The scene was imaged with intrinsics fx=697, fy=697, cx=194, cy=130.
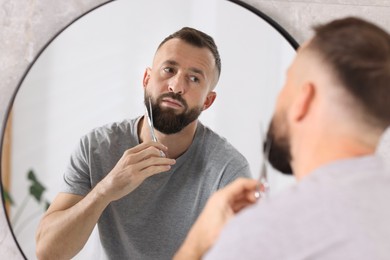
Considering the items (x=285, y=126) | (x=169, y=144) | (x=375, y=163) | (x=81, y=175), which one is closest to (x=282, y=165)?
(x=285, y=126)

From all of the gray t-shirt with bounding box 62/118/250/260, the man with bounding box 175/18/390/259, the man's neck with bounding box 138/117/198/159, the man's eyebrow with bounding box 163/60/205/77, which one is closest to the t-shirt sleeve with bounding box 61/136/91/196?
the gray t-shirt with bounding box 62/118/250/260

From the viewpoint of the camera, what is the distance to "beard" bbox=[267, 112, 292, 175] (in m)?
0.90

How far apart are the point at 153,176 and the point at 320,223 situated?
61cm

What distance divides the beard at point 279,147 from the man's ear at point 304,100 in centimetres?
4

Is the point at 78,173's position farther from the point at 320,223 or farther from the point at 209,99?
the point at 320,223

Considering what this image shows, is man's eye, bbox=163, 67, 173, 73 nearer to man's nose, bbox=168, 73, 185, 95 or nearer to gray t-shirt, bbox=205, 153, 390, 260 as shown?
man's nose, bbox=168, 73, 185, 95

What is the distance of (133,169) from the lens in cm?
129

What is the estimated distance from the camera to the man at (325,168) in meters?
0.73

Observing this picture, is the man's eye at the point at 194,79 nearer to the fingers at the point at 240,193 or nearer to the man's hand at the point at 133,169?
the man's hand at the point at 133,169

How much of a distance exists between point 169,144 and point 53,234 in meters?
0.27

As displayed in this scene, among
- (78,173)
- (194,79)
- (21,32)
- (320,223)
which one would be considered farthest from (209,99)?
(320,223)

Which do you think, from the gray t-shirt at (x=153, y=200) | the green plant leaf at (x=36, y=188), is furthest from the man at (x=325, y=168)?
the green plant leaf at (x=36, y=188)

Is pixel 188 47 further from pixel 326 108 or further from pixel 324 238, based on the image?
pixel 324 238

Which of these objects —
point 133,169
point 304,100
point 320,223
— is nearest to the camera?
point 320,223
